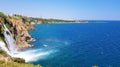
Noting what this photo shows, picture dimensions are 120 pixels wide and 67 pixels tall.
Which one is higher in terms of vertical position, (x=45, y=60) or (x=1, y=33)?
(x=1, y=33)

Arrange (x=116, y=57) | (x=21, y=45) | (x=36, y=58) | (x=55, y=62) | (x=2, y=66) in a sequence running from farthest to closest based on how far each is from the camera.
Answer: (x=21, y=45) < (x=116, y=57) < (x=36, y=58) < (x=55, y=62) < (x=2, y=66)

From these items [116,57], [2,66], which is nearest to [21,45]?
[116,57]

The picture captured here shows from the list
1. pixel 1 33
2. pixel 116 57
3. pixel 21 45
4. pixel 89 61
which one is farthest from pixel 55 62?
pixel 21 45

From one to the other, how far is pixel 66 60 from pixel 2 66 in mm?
60128

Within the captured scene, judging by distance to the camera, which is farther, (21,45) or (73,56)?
(21,45)

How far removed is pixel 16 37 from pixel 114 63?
59356mm

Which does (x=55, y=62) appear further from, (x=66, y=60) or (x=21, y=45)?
(x=21, y=45)

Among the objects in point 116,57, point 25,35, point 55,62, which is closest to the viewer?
point 55,62

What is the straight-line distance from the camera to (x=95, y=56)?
95062 mm

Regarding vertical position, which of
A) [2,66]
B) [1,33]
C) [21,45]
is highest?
[2,66]

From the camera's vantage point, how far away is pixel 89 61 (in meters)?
83.8

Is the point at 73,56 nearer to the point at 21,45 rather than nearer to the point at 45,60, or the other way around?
the point at 45,60

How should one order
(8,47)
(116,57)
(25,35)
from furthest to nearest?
(25,35), (8,47), (116,57)

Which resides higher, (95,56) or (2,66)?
(2,66)
